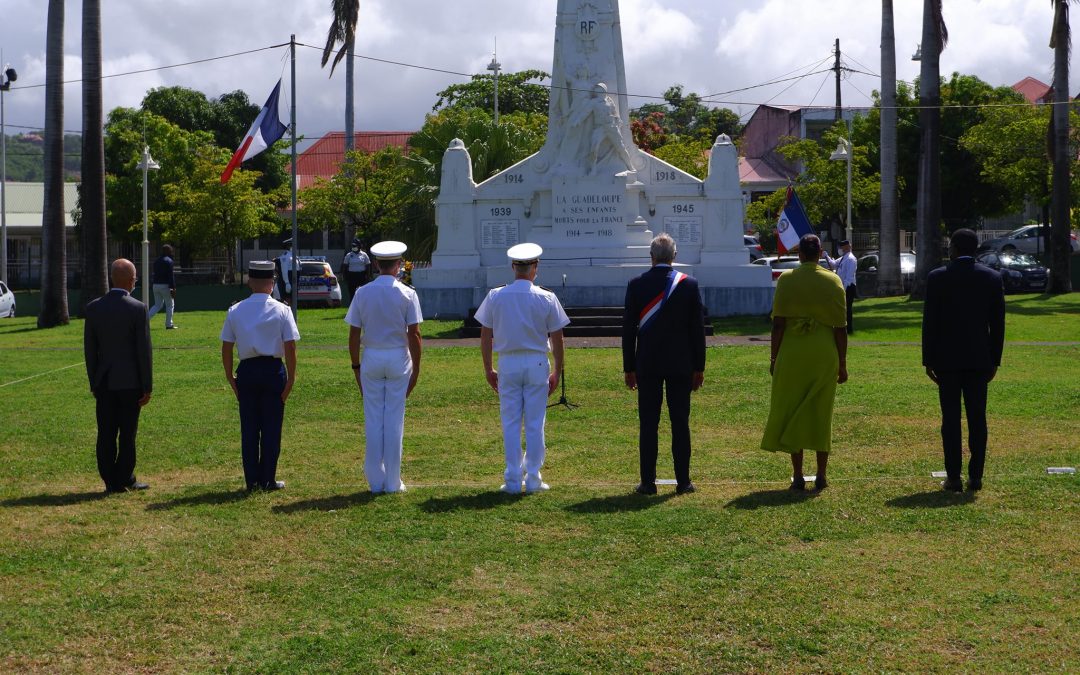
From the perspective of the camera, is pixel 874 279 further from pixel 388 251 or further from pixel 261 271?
pixel 261 271

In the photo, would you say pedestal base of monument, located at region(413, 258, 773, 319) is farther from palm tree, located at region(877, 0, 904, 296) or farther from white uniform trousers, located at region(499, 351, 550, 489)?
white uniform trousers, located at region(499, 351, 550, 489)

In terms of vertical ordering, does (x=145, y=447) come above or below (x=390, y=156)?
below

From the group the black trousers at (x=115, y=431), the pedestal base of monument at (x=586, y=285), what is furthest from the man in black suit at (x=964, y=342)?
the pedestal base of monument at (x=586, y=285)

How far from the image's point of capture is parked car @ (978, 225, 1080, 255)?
5099cm

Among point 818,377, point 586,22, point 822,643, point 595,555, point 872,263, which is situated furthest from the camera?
point 872,263

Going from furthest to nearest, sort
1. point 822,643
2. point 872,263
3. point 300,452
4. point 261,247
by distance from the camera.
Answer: point 261,247, point 872,263, point 300,452, point 822,643

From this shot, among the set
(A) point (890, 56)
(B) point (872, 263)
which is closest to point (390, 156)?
(B) point (872, 263)

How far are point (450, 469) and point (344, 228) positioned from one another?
45.3 metres

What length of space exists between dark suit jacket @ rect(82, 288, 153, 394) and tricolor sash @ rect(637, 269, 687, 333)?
361 centimetres

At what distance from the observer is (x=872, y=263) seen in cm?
4791

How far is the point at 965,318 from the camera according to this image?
367 inches

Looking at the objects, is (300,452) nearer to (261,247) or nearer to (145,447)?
(145,447)

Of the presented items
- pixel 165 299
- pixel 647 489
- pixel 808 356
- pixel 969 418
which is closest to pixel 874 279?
pixel 165 299

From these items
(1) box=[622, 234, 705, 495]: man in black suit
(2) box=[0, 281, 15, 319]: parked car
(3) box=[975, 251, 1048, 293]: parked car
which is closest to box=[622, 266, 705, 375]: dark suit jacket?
(1) box=[622, 234, 705, 495]: man in black suit
